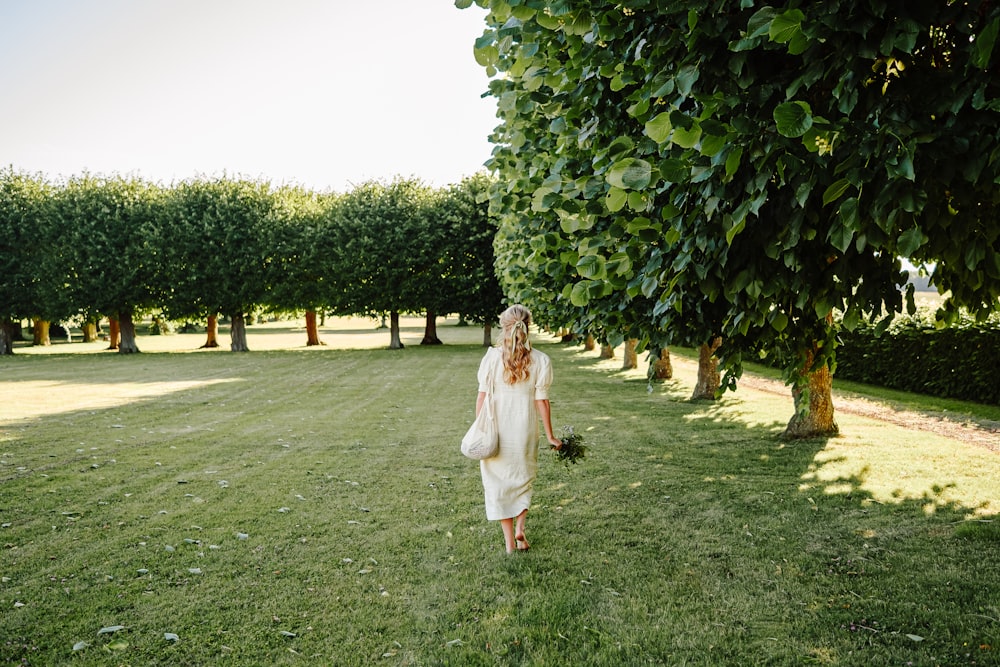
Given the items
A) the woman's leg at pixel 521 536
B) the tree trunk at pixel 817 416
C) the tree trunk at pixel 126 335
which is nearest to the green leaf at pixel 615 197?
the woman's leg at pixel 521 536

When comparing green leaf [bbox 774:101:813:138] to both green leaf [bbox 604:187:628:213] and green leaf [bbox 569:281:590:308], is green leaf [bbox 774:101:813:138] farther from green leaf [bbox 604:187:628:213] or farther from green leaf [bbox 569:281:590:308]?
green leaf [bbox 569:281:590:308]

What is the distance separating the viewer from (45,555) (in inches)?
263

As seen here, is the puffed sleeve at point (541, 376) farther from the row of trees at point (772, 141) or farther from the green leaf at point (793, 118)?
the green leaf at point (793, 118)

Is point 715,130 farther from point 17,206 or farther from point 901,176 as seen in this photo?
point 17,206

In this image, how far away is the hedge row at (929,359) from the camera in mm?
15742

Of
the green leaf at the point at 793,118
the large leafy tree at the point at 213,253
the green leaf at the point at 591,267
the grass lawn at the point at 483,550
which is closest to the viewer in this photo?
the green leaf at the point at 793,118

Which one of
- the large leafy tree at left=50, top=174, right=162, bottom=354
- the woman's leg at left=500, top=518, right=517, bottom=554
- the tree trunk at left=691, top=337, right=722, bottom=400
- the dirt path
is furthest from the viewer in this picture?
the large leafy tree at left=50, top=174, right=162, bottom=354

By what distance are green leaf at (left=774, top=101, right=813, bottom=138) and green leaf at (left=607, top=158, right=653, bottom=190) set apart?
62 cm

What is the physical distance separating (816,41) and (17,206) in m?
50.0

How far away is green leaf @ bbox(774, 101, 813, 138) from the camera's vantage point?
2.61m

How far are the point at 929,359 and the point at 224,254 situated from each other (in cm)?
3751

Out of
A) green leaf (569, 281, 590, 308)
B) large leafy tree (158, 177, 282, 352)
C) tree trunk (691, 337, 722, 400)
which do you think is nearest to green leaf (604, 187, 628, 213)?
green leaf (569, 281, 590, 308)

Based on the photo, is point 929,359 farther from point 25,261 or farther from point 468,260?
point 25,261

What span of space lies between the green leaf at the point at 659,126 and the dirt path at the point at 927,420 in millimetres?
9563
